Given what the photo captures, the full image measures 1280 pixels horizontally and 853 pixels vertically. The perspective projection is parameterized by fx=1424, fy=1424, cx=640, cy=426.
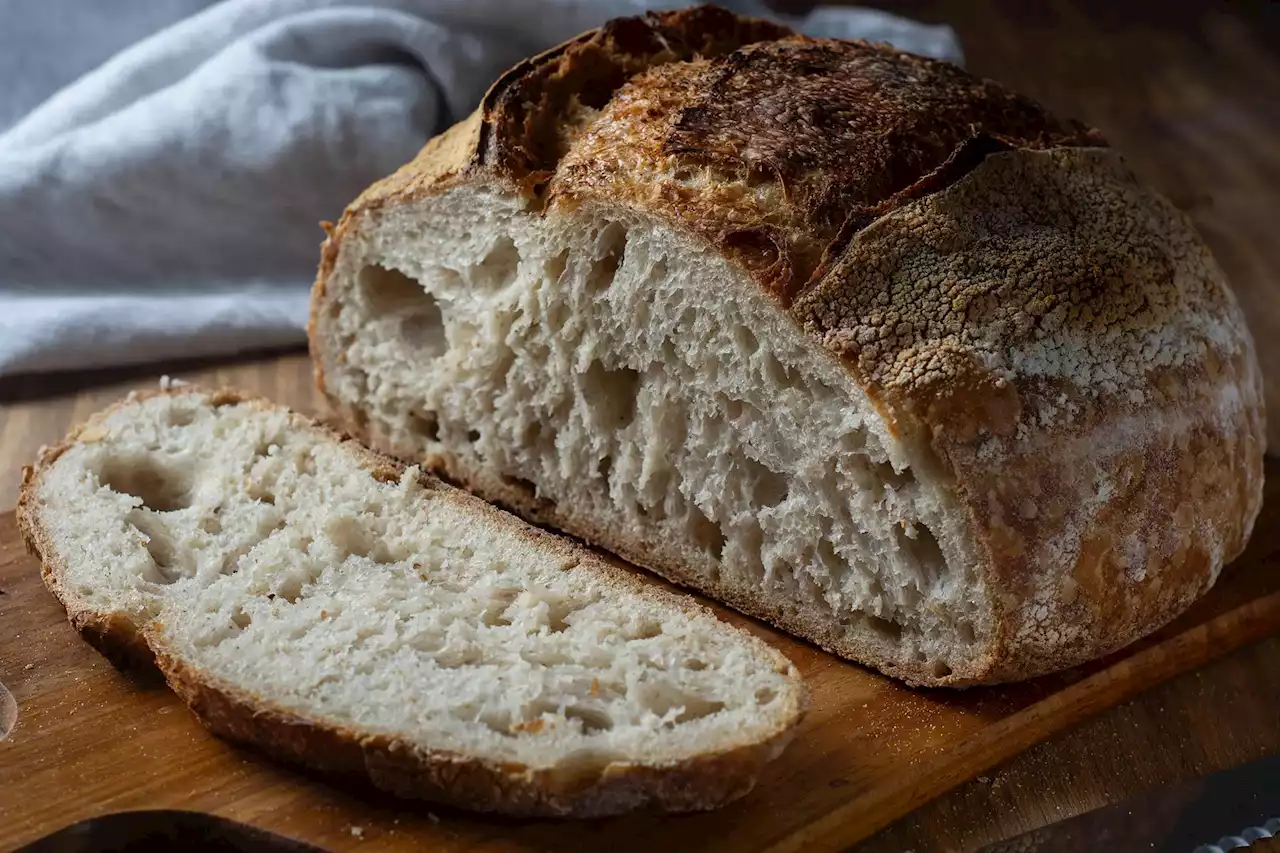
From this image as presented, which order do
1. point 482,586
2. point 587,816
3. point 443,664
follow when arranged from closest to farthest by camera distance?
point 587,816
point 443,664
point 482,586

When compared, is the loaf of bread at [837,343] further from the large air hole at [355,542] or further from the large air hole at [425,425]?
the large air hole at [355,542]

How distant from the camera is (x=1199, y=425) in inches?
118

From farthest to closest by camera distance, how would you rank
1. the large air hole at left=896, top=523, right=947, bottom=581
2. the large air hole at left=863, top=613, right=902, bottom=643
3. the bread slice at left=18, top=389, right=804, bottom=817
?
the large air hole at left=863, top=613, right=902, bottom=643 < the large air hole at left=896, top=523, right=947, bottom=581 < the bread slice at left=18, top=389, right=804, bottom=817

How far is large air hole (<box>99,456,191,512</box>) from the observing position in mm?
3314

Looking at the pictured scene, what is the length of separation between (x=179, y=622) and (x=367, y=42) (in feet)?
8.59

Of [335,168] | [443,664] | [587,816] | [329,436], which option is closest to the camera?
[587,816]

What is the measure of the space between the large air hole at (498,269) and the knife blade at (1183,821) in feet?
5.62

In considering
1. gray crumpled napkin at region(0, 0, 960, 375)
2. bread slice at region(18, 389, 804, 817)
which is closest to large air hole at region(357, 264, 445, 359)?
bread slice at region(18, 389, 804, 817)

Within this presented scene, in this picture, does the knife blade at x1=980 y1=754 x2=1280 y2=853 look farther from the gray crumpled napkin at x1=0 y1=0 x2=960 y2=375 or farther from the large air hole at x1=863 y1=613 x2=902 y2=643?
the gray crumpled napkin at x1=0 y1=0 x2=960 y2=375

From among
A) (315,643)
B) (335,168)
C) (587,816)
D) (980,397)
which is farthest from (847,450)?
(335,168)

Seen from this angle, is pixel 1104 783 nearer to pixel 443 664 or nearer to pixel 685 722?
pixel 685 722

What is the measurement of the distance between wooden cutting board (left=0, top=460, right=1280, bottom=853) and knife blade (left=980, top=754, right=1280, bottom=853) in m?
0.29

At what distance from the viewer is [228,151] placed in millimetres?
4641

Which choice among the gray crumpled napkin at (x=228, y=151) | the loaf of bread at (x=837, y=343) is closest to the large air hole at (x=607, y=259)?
the loaf of bread at (x=837, y=343)
